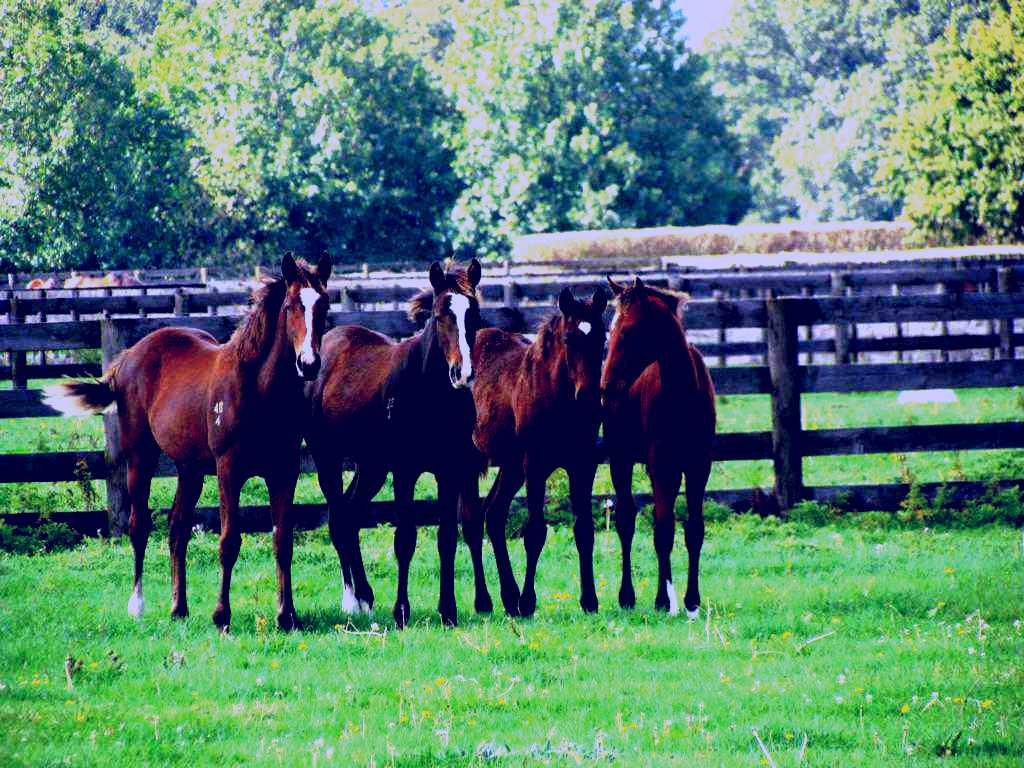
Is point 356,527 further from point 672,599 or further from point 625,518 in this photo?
point 672,599

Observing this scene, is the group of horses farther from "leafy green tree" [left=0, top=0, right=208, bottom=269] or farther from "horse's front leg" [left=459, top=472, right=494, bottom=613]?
"leafy green tree" [left=0, top=0, right=208, bottom=269]

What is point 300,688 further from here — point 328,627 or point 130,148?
point 130,148

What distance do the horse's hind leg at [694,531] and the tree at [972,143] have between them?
2907 cm

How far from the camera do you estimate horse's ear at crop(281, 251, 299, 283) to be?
8070 millimetres

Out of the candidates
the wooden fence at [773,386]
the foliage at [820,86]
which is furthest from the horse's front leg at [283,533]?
the foliage at [820,86]

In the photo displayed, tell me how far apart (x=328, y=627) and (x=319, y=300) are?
1880 millimetres

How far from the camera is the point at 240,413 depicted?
837cm

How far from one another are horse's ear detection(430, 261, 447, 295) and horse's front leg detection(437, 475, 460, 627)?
111cm

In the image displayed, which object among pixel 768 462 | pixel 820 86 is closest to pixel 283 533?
pixel 768 462

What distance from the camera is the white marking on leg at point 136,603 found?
8.69 metres

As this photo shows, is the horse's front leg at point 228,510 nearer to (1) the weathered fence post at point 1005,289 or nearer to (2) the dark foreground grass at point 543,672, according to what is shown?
(2) the dark foreground grass at point 543,672

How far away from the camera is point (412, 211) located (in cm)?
5944

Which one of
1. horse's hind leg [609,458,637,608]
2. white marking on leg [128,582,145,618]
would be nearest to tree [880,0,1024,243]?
horse's hind leg [609,458,637,608]

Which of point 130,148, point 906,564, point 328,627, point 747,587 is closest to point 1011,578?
point 906,564
